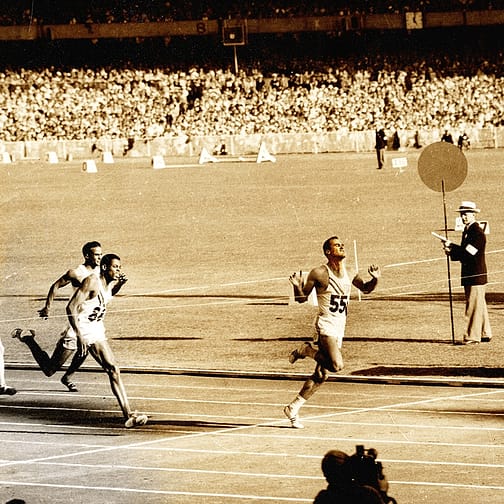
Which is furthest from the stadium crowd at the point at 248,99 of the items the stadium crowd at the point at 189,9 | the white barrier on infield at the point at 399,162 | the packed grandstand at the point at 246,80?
the white barrier on infield at the point at 399,162

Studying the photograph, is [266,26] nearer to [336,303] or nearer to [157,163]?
[157,163]

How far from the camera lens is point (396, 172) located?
143 ft

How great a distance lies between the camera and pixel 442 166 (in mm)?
16672

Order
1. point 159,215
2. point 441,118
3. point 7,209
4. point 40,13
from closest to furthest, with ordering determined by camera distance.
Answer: point 159,215 → point 7,209 → point 441,118 → point 40,13

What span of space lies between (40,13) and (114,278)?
58.2 m

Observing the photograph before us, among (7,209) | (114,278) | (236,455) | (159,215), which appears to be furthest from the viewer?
(7,209)

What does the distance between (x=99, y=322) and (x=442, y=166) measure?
6529 mm

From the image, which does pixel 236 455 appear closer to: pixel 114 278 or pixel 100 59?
pixel 114 278

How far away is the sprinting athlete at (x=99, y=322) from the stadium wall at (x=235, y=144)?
147ft

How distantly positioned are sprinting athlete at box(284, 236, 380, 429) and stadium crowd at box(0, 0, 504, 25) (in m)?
57.5

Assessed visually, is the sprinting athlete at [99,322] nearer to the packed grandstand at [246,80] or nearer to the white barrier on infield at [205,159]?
the white barrier on infield at [205,159]

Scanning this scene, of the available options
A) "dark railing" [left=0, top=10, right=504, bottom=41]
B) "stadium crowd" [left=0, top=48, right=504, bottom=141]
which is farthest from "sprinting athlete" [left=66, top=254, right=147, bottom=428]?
"dark railing" [left=0, top=10, right=504, bottom=41]

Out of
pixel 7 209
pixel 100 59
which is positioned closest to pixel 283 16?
pixel 100 59

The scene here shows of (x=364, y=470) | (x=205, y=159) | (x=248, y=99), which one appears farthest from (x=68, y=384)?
(x=248, y=99)
